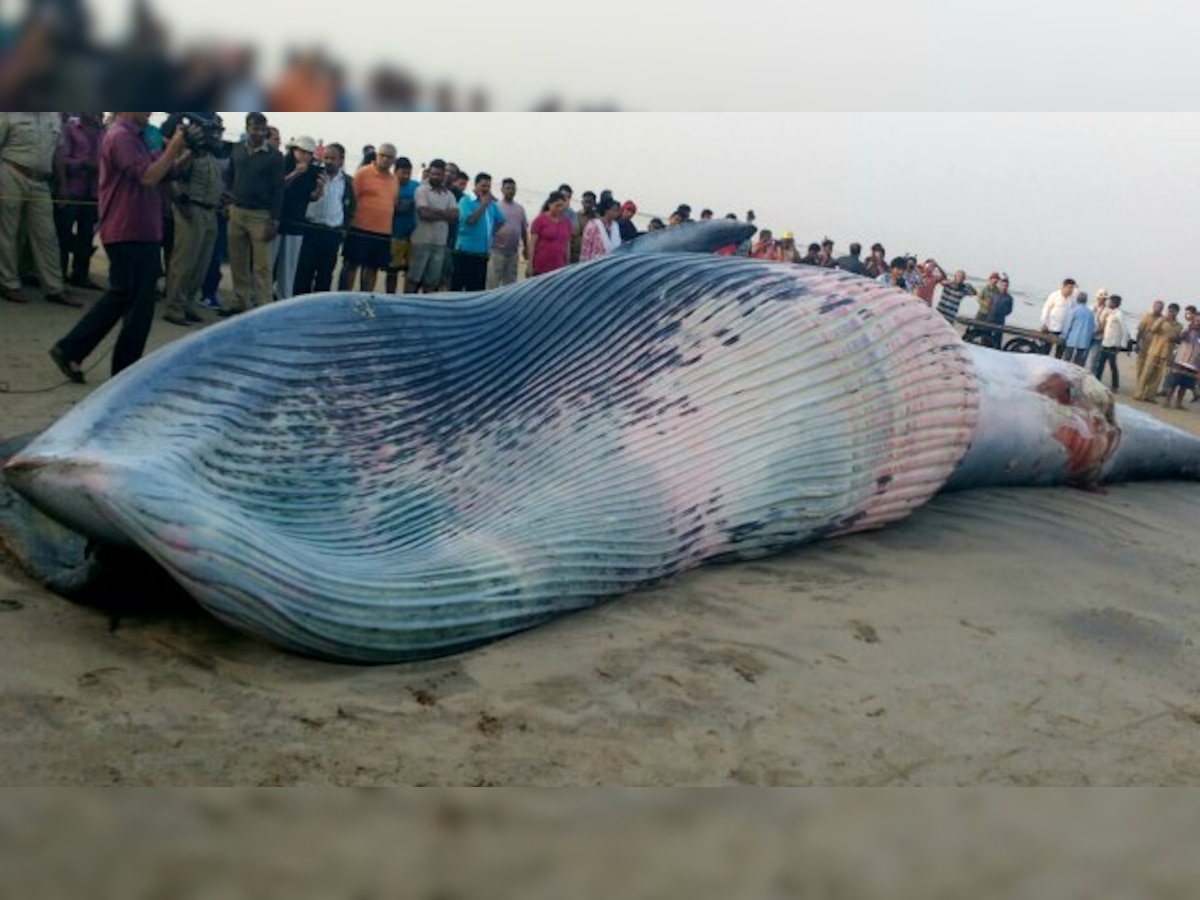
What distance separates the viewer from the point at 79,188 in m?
12.7

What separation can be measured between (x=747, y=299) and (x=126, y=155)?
5.05m

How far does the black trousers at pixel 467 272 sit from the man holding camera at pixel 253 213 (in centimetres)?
243

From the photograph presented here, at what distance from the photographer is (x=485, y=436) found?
5.89 meters

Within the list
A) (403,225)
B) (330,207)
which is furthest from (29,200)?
(403,225)

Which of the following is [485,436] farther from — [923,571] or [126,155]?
[126,155]

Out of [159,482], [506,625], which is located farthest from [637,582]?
[159,482]

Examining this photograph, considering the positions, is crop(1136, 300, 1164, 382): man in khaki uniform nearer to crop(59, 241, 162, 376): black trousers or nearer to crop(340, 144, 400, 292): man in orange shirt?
crop(340, 144, 400, 292): man in orange shirt

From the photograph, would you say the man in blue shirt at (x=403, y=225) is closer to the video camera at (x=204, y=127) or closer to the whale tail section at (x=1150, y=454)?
the video camera at (x=204, y=127)

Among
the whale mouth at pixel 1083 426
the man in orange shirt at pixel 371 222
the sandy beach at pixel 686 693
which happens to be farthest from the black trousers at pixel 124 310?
the whale mouth at pixel 1083 426

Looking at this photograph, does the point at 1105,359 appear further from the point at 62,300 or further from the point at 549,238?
the point at 62,300

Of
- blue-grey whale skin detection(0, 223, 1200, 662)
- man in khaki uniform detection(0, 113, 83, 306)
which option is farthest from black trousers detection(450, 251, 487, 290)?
blue-grey whale skin detection(0, 223, 1200, 662)

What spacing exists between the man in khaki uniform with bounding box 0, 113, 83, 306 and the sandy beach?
7.64m

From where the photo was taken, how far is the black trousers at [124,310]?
8.96 metres

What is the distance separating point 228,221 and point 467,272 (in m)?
2.91
